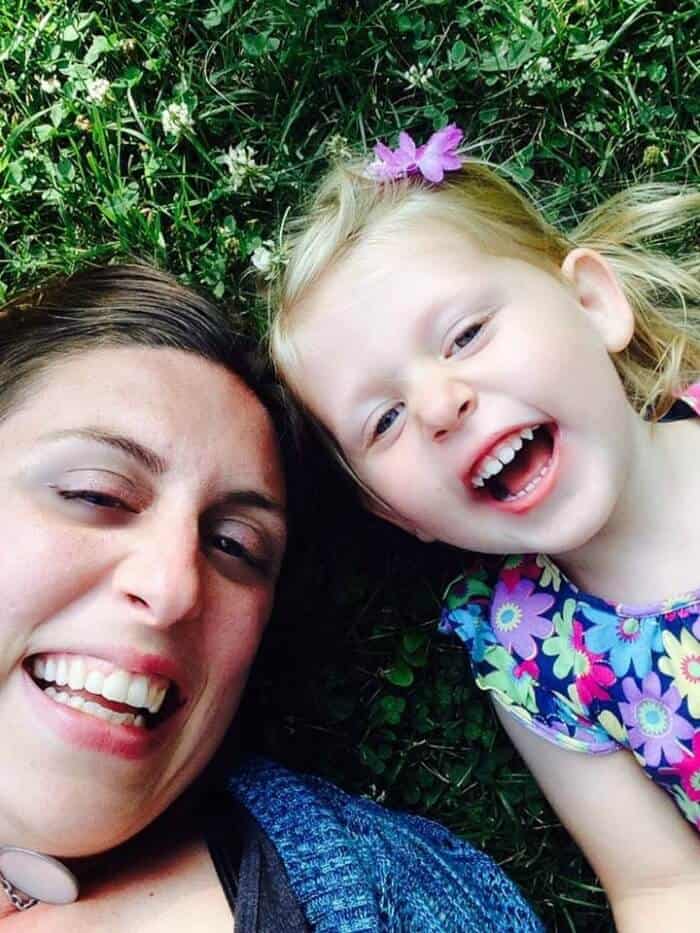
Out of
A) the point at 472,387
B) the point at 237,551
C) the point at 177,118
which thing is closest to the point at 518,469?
the point at 472,387

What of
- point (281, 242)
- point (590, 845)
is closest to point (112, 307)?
point (281, 242)

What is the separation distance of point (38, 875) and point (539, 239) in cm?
207

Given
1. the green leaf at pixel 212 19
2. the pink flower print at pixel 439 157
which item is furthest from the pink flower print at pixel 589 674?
the green leaf at pixel 212 19

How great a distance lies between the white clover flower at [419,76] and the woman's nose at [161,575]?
169cm

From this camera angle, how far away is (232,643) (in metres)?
2.53

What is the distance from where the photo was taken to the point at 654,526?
2771mm

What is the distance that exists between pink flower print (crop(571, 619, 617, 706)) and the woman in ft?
1.85

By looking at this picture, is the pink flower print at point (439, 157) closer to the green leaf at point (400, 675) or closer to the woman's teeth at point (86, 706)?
the green leaf at point (400, 675)

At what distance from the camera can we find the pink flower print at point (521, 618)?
9.75 ft

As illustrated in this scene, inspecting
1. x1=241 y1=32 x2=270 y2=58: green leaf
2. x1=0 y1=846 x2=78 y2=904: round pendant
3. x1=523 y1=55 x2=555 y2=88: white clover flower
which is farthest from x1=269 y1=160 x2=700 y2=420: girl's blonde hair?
x1=0 y1=846 x2=78 y2=904: round pendant

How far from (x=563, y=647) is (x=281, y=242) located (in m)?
1.46

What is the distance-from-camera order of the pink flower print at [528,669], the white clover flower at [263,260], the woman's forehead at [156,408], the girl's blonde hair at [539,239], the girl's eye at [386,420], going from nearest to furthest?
1. the woman's forehead at [156,408]
2. the girl's eye at [386,420]
3. the girl's blonde hair at [539,239]
4. the pink flower print at [528,669]
5. the white clover flower at [263,260]

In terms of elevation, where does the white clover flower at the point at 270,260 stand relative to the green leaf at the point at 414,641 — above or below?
above

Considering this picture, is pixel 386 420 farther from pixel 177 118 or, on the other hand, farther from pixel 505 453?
pixel 177 118
